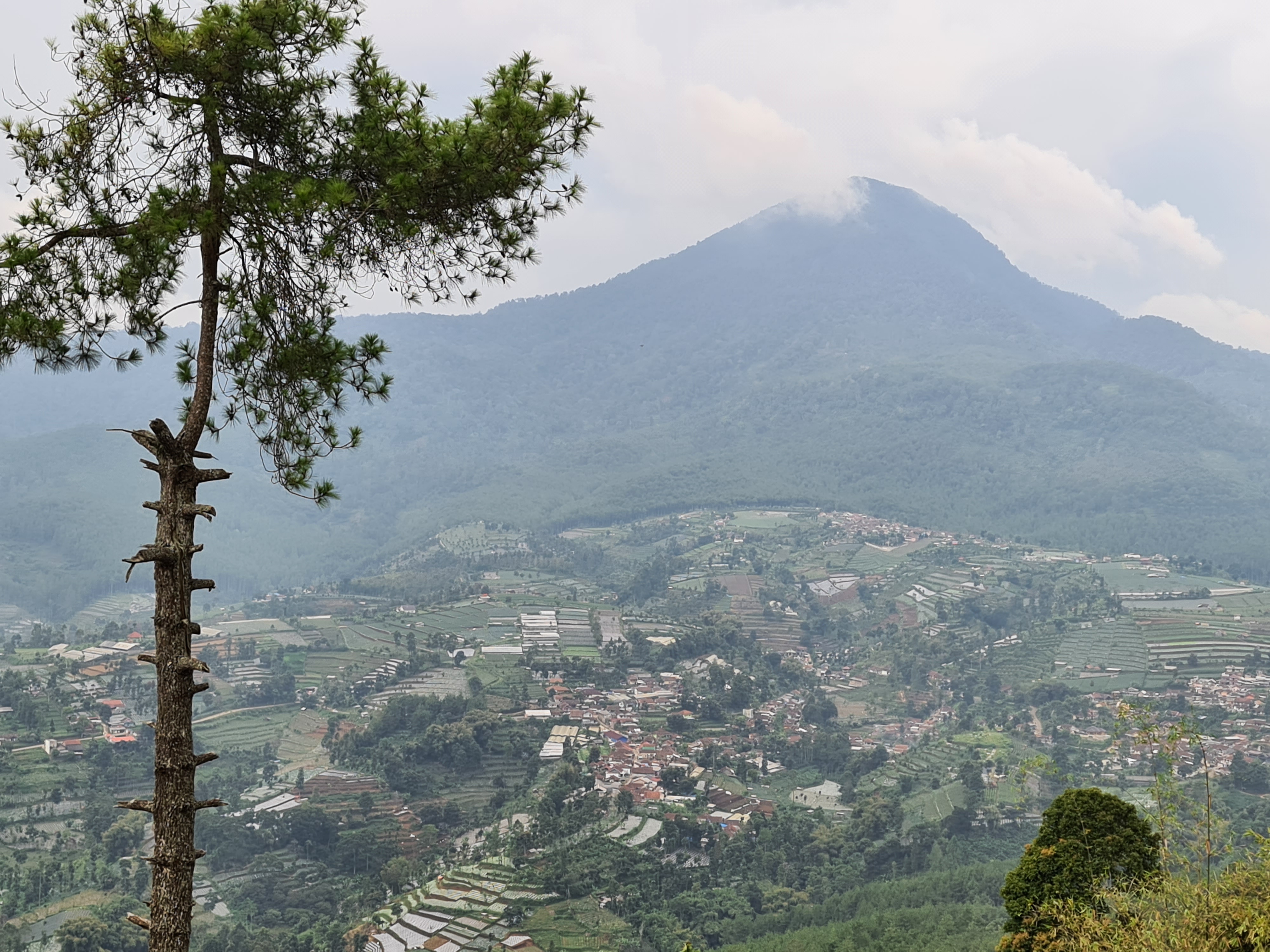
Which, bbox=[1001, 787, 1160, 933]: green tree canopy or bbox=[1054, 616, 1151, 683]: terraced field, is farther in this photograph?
bbox=[1054, 616, 1151, 683]: terraced field

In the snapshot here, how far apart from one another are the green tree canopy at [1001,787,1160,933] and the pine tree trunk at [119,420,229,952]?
764 cm

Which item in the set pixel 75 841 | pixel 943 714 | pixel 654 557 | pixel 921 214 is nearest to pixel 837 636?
pixel 943 714

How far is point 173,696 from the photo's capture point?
336 cm

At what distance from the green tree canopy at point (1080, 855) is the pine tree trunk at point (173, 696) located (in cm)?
764

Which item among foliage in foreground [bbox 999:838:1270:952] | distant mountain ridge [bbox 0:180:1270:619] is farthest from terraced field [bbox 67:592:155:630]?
foliage in foreground [bbox 999:838:1270:952]

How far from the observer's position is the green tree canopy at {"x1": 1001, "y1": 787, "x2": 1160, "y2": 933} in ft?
28.7

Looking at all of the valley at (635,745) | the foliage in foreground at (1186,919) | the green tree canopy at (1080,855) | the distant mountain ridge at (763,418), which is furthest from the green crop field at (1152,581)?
the foliage in foreground at (1186,919)

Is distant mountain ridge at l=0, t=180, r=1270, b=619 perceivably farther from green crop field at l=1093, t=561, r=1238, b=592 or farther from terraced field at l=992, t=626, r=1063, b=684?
terraced field at l=992, t=626, r=1063, b=684

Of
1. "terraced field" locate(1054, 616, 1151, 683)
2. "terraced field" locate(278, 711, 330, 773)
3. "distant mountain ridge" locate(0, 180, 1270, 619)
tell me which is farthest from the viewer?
"distant mountain ridge" locate(0, 180, 1270, 619)

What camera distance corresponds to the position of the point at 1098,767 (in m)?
31.2

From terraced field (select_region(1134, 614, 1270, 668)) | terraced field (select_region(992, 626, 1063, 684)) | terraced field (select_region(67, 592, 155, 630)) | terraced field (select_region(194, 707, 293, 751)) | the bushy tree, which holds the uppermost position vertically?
the bushy tree

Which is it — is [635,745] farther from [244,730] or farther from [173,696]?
[173,696]

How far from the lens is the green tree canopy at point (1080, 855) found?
8758mm

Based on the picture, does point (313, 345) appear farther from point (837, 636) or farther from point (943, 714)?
point (837, 636)
